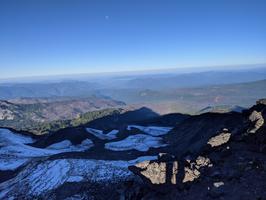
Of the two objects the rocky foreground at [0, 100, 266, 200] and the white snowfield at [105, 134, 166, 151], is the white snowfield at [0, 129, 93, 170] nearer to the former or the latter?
the rocky foreground at [0, 100, 266, 200]

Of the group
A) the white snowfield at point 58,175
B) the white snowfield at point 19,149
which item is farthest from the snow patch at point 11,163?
the white snowfield at point 58,175

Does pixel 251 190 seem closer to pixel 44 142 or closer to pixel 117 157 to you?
pixel 117 157

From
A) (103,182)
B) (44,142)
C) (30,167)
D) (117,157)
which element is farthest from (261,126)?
(44,142)

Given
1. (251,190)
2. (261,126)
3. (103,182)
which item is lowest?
(103,182)

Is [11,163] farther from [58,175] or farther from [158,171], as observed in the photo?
[158,171]

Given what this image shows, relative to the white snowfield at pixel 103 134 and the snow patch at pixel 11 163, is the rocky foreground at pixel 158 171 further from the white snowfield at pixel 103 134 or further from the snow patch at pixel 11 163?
the white snowfield at pixel 103 134

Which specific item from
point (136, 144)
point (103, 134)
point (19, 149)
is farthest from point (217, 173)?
point (103, 134)
